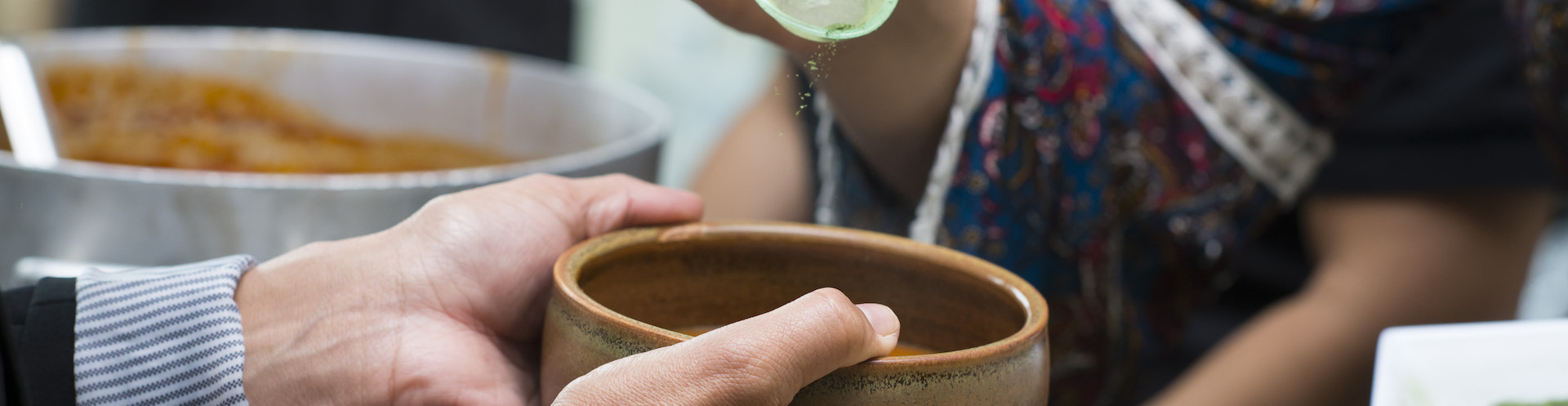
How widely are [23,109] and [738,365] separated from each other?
74 cm

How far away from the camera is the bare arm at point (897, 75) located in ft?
1.54

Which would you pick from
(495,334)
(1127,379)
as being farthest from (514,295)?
(1127,379)

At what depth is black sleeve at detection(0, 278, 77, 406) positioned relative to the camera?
45 centimetres

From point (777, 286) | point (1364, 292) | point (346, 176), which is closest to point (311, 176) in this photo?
point (346, 176)

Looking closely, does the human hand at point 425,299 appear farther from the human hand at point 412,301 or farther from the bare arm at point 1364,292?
the bare arm at point 1364,292

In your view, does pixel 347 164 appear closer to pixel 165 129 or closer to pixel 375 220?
pixel 165 129

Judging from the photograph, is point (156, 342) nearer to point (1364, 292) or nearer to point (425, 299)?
point (425, 299)

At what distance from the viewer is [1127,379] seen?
81 centimetres

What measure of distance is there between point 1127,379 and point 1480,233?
271 mm

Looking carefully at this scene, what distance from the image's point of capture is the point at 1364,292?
0.74 meters

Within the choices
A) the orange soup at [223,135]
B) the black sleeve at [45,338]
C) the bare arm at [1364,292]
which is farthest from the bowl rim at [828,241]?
the orange soup at [223,135]

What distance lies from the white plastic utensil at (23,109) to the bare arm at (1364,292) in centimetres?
86

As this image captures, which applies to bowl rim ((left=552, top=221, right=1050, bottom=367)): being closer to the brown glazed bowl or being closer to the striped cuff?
the brown glazed bowl

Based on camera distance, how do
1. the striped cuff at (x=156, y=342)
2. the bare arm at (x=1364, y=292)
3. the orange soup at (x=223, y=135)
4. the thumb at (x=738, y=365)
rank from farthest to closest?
the orange soup at (x=223, y=135) < the bare arm at (x=1364, y=292) < the striped cuff at (x=156, y=342) < the thumb at (x=738, y=365)
